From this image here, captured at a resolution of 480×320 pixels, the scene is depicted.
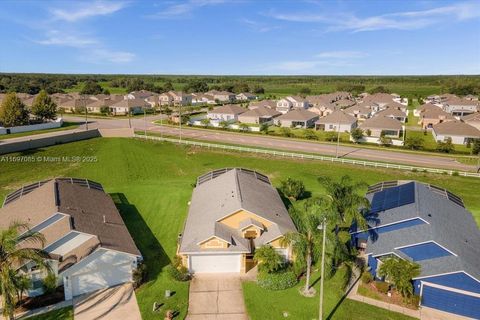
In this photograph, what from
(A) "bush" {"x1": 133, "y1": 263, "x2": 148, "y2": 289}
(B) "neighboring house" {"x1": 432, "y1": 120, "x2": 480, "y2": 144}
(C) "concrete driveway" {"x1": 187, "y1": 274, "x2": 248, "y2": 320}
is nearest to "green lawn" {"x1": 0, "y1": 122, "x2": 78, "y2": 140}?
(A) "bush" {"x1": 133, "y1": 263, "x2": 148, "y2": 289}

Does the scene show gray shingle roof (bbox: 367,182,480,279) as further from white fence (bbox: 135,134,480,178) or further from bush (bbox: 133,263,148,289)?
white fence (bbox: 135,134,480,178)

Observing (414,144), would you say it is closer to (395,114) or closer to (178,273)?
(395,114)

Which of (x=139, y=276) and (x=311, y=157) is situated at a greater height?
(x=311, y=157)

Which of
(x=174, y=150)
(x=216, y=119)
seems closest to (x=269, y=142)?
(x=174, y=150)

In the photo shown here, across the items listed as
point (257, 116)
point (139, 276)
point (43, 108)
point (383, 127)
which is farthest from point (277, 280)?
point (43, 108)

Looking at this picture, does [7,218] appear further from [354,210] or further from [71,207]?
[354,210]

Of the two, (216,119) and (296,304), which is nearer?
(296,304)

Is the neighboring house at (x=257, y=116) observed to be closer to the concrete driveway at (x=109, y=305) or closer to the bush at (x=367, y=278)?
the bush at (x=367, y=278)
